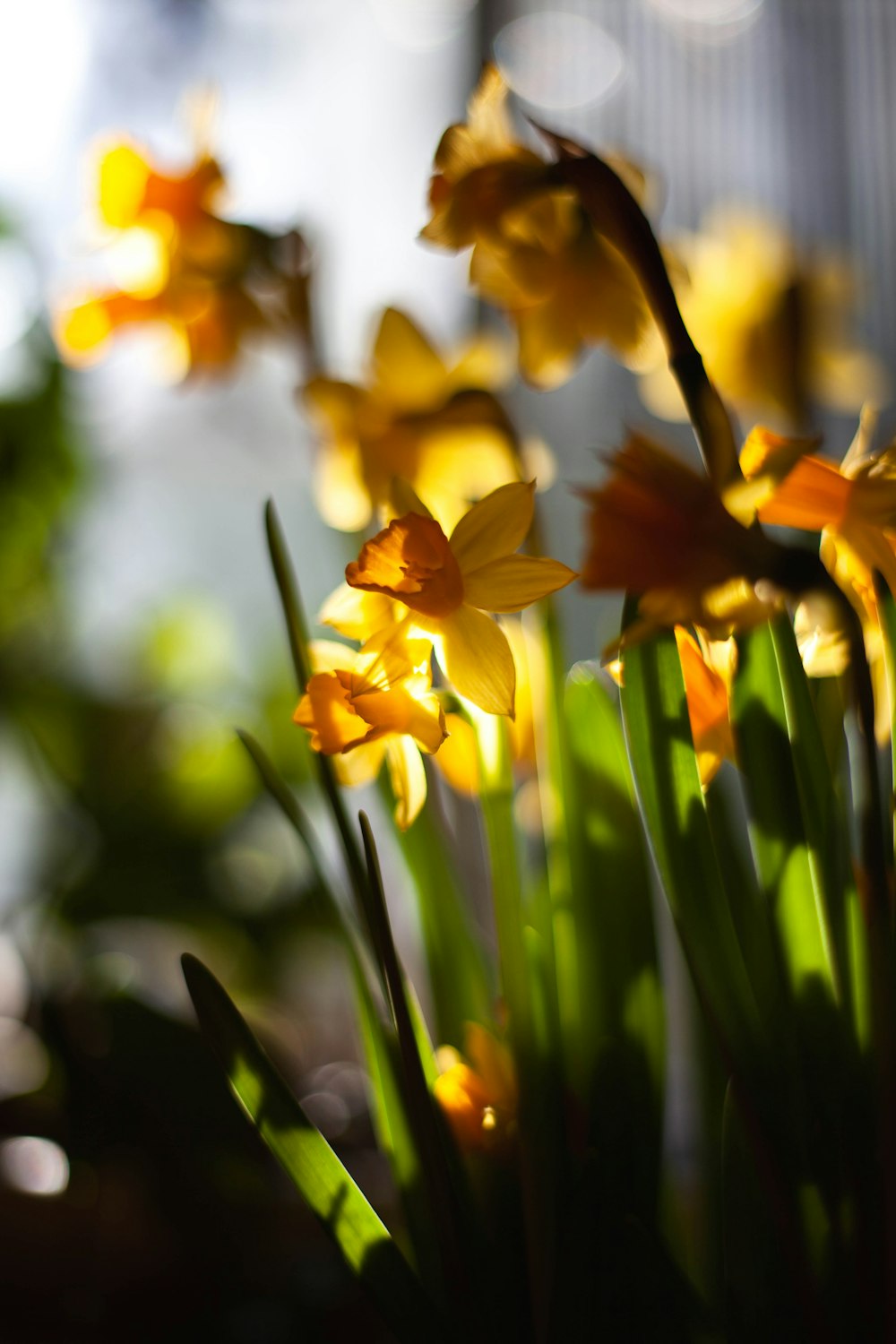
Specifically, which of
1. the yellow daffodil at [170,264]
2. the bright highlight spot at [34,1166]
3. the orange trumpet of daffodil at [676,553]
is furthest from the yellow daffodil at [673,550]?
the bright highlight spot at [34,1166]

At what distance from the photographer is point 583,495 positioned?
289 millimetres

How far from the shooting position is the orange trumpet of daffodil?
28 cm

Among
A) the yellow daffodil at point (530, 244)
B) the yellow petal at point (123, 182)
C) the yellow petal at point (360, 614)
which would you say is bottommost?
the yellow petal at point (360, 614)

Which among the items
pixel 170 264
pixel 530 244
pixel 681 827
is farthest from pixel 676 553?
pixel 170 264

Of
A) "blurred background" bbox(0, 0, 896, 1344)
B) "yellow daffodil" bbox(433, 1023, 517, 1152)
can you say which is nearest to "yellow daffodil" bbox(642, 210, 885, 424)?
"blurred background" bbox(0, 0, 896, 1344)

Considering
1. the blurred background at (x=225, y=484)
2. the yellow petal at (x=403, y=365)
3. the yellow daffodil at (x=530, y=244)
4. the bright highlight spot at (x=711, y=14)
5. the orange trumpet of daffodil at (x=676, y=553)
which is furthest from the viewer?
the bright highlight spot at (x=711, y=14)

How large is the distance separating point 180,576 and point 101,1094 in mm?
1037

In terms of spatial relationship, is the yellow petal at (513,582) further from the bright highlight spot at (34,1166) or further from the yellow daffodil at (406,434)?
the bright highlight spot at (34,1166)

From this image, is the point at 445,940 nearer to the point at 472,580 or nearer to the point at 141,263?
the point at 472,580

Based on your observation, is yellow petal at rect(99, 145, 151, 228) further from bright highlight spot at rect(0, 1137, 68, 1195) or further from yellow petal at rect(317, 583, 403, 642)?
bright highlight spot at rect(0, 1137, 68, 1195)

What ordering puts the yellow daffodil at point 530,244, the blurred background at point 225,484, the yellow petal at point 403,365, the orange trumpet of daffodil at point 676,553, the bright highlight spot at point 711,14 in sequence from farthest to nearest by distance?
the bright highlight spot at point 711,14 → the blurred background at point 225,484 → the yellow petal at point 403,365 → the yellow daffodil at point 530,244 → the orange trumpet of daffodil at point 676,553

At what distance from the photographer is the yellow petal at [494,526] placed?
321mm

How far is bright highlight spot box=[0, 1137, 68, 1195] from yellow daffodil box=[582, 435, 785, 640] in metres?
0.58

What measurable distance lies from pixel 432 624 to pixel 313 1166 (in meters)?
0.19
